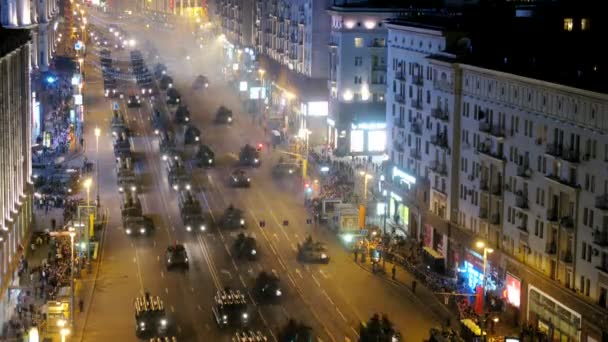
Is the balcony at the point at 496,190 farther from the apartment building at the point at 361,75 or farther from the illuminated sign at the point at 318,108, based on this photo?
the illuminated sign at the point at 318,108

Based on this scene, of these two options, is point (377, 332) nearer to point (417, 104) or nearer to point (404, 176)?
point (417, 104)

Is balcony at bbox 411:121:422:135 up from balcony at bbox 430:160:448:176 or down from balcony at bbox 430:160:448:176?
up

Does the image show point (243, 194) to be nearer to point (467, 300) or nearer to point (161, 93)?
point (467, 300)

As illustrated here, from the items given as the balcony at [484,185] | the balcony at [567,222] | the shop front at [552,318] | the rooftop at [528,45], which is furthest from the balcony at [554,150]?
the balcony at [484,185]

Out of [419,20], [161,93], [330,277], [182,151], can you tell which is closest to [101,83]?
[161,93]

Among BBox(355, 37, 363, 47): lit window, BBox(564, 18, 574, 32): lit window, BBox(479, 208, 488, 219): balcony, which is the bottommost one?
BBox(479, 208, 488, 219): balcony

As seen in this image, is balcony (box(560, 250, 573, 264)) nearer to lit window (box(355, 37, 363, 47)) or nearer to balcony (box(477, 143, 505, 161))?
balcony (box(477, 143, 505, 161))

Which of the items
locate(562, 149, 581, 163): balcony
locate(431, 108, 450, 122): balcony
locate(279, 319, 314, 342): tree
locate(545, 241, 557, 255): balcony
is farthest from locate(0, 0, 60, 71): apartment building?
locate(562, 149, 581, 163): balcony
